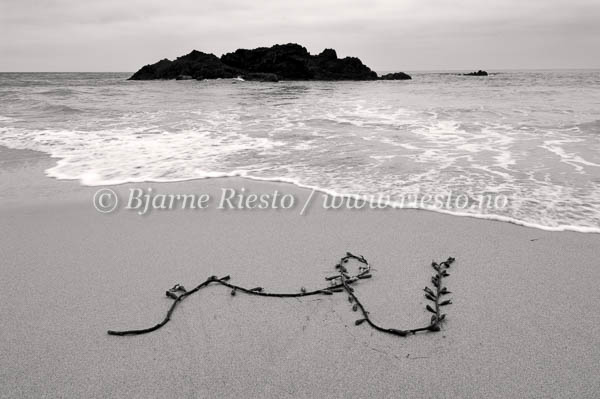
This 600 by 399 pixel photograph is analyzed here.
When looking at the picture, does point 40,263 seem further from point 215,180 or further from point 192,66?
point 192,66

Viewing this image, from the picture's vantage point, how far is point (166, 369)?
6.49 feet

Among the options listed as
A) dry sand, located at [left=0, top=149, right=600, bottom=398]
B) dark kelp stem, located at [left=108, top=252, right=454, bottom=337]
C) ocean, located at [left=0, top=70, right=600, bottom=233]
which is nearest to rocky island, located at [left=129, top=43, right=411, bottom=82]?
ocean, located at [left=0, top=70, right=600, bottom=233]

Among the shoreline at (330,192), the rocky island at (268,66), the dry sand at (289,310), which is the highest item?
the rocky island at (268,66)

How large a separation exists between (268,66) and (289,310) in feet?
220

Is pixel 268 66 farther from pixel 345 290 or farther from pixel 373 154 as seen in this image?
pixel 345 290

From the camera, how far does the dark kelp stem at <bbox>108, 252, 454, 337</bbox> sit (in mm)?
2254

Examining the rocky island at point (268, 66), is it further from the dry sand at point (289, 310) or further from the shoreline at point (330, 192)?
the dry sand at point (289, 310)

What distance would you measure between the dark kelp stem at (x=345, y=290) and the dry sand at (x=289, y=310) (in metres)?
0.05

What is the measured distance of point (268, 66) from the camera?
65125 millimetres

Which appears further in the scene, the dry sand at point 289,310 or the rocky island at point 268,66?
the rocky island at point 268,66

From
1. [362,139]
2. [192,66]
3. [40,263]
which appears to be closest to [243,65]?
[192,66]

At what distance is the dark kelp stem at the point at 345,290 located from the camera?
88.7 inches

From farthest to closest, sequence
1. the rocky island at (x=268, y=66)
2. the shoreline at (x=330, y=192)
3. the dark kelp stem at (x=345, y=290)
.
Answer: the rocky island at (x=268, y=66)
the shoreline at (x=330, y=192)
the dark kelp stem at (x=345, y=290)

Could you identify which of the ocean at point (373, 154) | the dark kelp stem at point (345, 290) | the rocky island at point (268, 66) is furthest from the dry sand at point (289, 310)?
the rocky island at point (268, 66)
